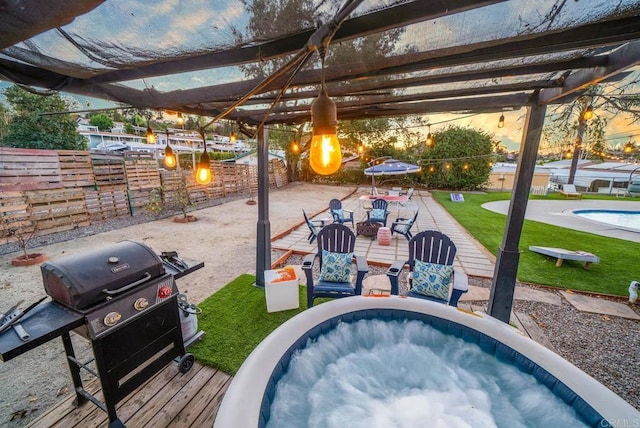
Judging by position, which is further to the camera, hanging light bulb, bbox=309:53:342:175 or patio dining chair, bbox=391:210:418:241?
patio dining chair, bbox=391:210:418:241

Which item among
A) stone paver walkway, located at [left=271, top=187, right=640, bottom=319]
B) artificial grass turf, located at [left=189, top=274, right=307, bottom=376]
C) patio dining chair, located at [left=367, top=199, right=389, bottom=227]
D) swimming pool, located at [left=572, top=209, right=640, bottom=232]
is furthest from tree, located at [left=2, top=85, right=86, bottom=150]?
swimming pool, located at [left=572, top=209, right=640, bottom=232]

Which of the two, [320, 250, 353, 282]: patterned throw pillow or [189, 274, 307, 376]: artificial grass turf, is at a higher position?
[320, 250, 353, 282]: patterned throw pillow

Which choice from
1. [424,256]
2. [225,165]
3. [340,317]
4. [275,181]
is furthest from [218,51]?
[275,181]

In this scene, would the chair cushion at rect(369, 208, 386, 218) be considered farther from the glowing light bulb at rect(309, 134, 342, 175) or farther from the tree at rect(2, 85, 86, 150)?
the tree at rect(2, 85, 86, 150)

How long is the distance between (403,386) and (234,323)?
1.87 metres

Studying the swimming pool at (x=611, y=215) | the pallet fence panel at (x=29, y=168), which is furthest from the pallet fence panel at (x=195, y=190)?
the swimming pool at (x=611, y=215)

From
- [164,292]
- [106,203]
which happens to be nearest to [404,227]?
[164,292]

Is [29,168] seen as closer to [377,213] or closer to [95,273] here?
[95,273]

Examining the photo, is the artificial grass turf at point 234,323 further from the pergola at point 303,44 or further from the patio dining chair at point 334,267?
the pergola at point 303,44

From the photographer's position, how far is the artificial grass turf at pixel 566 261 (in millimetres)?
4020

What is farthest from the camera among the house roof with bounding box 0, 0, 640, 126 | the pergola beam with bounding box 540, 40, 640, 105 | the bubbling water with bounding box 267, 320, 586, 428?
the bubbling water with bounding box 267, 320, 586, 428

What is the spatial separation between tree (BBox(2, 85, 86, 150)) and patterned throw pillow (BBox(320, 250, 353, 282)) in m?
12.2

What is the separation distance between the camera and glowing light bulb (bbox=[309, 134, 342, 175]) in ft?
3.76

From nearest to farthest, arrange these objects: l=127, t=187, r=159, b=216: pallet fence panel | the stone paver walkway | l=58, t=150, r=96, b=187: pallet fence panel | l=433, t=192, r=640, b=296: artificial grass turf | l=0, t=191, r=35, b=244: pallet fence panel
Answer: the stone paver walkway → l=433, t=192, r=640, b=296: artificial grass turf → l=0, t=191, r=35, b=244: pallet fence panel → l=58, t=150, r=96, b=187: pallet fence panel → l=127, t=187, r=159, b=216: pallet fence panel
